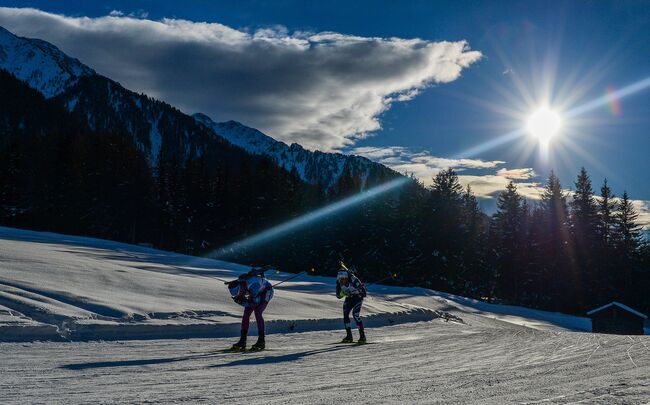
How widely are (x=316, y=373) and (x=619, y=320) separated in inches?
1422

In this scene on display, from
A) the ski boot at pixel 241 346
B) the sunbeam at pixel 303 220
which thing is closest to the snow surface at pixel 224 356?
the ski boot at pixel 241 346

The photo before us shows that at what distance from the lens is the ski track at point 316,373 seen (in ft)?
21.1

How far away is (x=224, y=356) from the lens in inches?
415

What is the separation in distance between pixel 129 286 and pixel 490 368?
1309cm

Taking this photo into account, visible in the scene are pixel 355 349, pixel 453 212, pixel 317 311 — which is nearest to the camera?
pixel 355 349

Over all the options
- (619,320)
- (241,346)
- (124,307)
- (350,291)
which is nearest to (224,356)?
(241,346)

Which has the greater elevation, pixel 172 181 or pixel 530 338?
pixel 172 181

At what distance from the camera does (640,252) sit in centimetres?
5541

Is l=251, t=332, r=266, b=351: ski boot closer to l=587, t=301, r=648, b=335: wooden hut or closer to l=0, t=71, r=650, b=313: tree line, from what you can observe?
l=587, t=301, r=648, b=335: wooden hut

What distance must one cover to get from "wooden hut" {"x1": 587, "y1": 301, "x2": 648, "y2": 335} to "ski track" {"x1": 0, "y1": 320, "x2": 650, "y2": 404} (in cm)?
2724

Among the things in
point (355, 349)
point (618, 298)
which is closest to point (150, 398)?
point (355, 349)

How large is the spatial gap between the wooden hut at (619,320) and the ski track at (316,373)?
27236 millimetres

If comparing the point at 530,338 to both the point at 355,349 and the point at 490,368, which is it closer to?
the point at 355,349

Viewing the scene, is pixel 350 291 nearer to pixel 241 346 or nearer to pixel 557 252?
pixel 241 346
